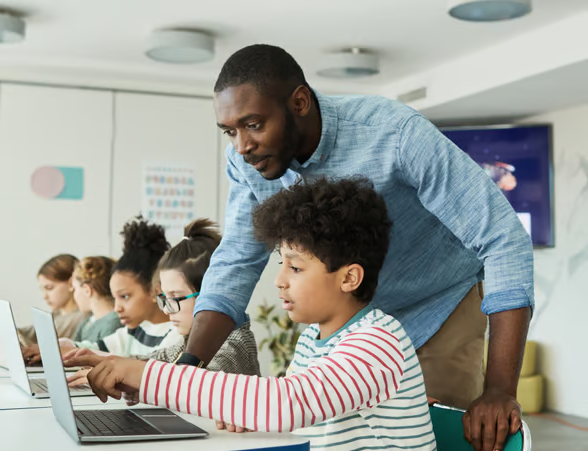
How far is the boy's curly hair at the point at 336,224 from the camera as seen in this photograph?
1376 millimetres

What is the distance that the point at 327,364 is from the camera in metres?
1.20

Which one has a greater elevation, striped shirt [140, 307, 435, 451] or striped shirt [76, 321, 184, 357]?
striped shirt [140, 307, 435, 451]

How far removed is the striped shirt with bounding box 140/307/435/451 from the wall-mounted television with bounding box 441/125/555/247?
16.2ft

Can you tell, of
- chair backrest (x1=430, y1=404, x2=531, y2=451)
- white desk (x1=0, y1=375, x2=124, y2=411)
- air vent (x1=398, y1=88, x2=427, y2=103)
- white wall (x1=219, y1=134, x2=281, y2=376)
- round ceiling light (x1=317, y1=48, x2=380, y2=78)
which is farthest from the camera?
white wall (x1=219, y1=134, x2=281, y2=376)

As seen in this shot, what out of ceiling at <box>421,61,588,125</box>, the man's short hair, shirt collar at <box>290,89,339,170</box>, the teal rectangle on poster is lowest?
shirt collar at <box>290,89,339,170</box>

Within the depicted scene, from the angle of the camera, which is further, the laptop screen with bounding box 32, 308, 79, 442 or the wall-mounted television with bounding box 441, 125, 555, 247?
the wall-mounted television with bounding box 441, 125, 555, 247

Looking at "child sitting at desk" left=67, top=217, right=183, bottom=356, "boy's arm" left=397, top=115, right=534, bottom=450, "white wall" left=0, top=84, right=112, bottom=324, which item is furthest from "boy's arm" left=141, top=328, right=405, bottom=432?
"white wall" left=0, top=84, right=112, bottom=324

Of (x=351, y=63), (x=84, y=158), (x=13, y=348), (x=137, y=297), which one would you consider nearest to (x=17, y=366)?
(x=13, y=348)

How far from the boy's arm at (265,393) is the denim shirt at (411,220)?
312 mm

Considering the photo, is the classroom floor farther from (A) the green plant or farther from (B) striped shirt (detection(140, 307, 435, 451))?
(B) striped shirt (detection(140, 307, 435, 451))

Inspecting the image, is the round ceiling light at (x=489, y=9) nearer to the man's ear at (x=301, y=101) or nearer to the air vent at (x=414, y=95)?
the air vent at (x=414, y=95)

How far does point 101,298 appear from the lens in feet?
11.9

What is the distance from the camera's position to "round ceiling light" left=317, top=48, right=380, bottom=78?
17.6ft

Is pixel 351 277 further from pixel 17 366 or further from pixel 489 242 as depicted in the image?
pixel 17 366
